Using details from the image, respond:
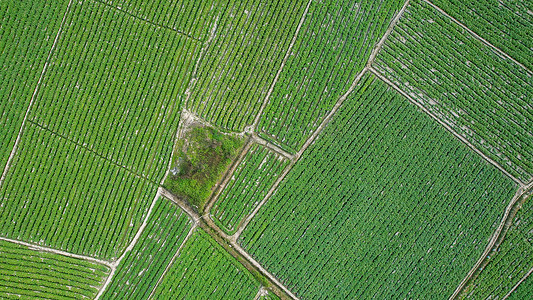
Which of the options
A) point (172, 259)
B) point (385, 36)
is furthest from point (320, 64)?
point (172, 259)

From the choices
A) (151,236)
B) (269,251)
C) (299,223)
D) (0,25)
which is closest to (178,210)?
(151,236)

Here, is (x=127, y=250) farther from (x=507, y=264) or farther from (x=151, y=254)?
(x=507, y=264)

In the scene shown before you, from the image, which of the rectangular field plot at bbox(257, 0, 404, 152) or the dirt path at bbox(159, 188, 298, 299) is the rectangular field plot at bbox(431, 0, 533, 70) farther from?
the dirt path at bbox(159, 188, 298, 299)

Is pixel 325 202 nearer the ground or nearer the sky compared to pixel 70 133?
nearer the sky

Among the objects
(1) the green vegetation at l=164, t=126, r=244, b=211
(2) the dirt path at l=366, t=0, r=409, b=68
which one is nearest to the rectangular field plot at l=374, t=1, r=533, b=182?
(2) the dirt path at l=366, t=0, r=409, b=68

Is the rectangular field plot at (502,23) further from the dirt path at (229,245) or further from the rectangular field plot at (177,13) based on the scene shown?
the dirt path at (229,245)

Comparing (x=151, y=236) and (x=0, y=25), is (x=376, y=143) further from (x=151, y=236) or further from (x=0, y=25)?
(x=0, y=25)

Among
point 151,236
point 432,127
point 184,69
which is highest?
point 432,127
